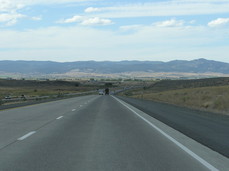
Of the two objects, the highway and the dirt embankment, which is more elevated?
the highway

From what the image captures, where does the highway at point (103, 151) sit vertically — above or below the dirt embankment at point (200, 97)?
above

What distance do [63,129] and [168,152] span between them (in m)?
Answer: 6.09

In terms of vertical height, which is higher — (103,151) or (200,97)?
(103,151)

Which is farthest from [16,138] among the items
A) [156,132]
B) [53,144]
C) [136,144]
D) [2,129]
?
[156,132]

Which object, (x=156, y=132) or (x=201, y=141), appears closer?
(x=201, y=141)

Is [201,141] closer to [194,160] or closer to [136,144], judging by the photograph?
[136,144]

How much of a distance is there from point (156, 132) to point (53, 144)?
14.8 feet

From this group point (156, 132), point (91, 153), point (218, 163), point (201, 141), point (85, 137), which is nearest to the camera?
point (218, 163)

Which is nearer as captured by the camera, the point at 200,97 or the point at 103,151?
the point at 103,151

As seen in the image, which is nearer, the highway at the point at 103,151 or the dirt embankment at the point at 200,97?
the highway at the point at 103,151

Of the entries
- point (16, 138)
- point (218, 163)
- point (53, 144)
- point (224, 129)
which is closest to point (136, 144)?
point (53, 144)

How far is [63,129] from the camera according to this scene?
49.0 feet

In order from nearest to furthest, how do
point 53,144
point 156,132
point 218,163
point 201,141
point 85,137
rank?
1. point 218,163
2. point 53,144
3. point 201,141
4. point 85,137
5. point 156,132

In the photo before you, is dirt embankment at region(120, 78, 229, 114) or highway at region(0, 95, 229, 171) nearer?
highway at region(0, 95, 229, 171)
